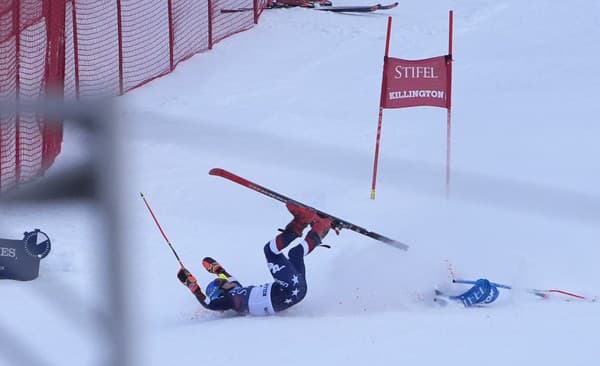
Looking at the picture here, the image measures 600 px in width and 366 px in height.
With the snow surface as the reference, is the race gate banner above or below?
above

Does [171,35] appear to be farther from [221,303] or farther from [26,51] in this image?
[221,303]

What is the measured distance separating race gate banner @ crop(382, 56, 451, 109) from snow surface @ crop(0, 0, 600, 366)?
112cm

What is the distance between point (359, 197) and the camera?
12523mm

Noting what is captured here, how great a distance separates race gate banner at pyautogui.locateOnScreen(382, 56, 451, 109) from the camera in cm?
1167

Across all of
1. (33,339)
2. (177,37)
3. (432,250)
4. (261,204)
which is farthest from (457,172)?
(33,339)

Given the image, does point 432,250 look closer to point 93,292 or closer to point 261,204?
point 261,204

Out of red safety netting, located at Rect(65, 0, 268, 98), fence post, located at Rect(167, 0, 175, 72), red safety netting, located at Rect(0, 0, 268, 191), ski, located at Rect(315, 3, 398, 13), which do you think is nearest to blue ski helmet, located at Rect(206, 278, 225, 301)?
red safety netting, located at Rect(0, 0, 268, 191)

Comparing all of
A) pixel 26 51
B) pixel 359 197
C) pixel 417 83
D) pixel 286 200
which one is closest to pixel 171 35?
pixel 26 51

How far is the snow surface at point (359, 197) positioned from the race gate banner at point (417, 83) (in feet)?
3.66

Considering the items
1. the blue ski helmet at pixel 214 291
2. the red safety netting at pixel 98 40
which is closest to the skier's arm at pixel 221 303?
the blue ski helmet at pixel 214 291

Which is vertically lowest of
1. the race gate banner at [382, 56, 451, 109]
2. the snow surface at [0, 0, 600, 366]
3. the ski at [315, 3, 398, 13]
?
the snow surface at [0, 0, 600, 366]

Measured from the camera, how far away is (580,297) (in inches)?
361

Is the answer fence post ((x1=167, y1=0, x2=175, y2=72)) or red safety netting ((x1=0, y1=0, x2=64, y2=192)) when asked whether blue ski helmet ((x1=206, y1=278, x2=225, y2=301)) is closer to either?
red safety netting ((x1=0, y1=0, x2=64, y2=192))

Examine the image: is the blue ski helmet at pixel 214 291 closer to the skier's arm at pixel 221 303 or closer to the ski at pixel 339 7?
the skier's arm at pixel 221 303
